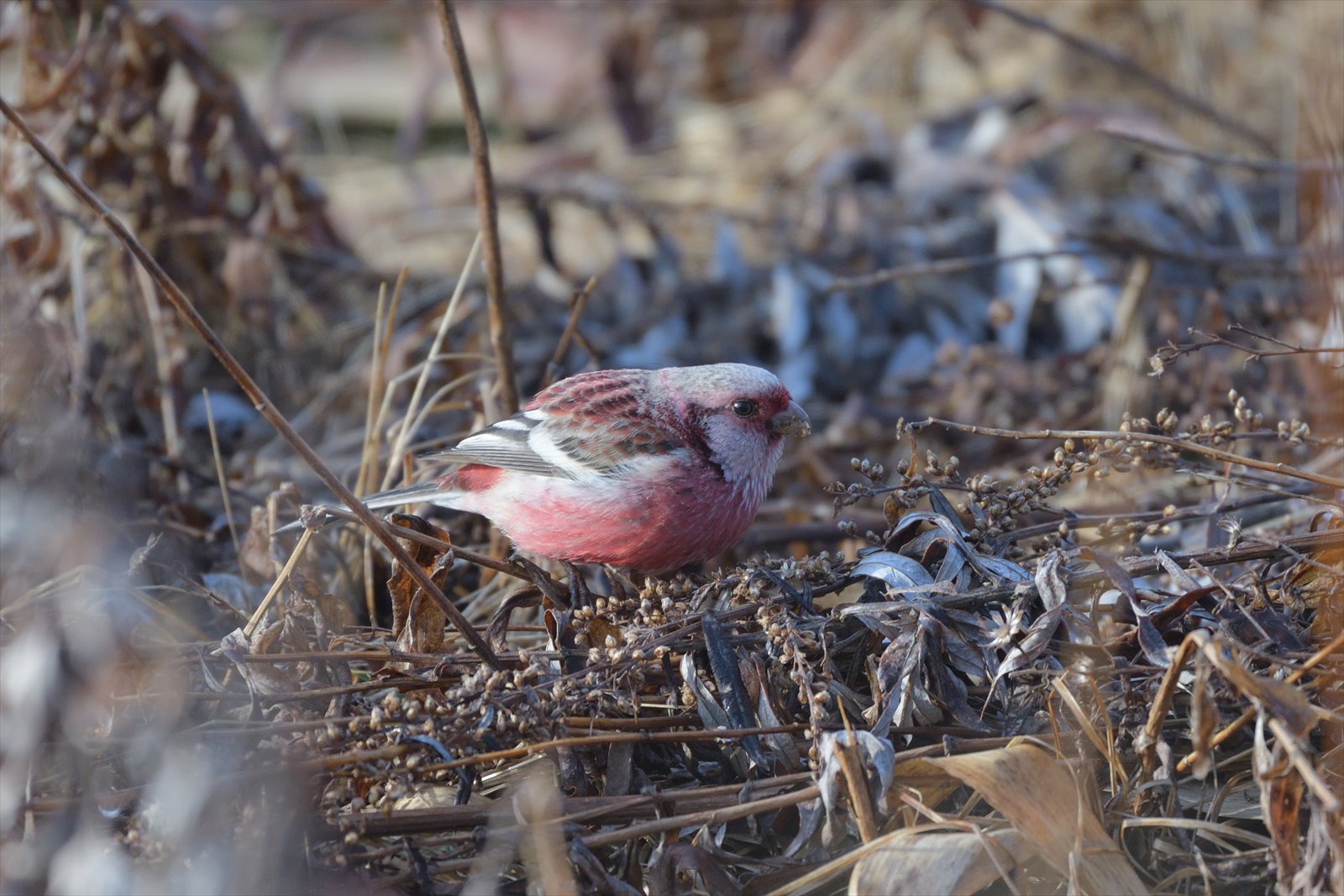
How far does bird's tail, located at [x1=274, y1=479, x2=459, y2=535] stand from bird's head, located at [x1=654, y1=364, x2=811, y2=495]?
0.72 metres

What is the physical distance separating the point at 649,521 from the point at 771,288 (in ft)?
9.91

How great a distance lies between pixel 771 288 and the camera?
5.93m

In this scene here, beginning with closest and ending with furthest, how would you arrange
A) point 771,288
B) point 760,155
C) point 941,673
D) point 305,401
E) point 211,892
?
point 211,892 → point 941,673 → point 305,401 → point 771,288 → point 760,155

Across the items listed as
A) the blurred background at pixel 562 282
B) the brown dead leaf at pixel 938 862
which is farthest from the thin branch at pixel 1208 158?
the brown dead leaf at pixel 938 862

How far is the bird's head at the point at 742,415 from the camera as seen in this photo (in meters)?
3.36

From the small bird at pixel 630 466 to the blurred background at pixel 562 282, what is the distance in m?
0.39

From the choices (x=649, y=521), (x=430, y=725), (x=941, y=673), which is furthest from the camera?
(x=649, y=521)

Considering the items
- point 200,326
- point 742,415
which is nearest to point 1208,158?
point 742,415

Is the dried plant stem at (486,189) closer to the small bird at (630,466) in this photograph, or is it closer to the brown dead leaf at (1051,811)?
the small bird at (630,466)

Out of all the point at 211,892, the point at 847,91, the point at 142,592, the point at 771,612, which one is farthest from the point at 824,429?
the point at 847,91

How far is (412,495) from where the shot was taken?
3.42 meters

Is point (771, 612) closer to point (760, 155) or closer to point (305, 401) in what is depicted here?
point (305, 401)

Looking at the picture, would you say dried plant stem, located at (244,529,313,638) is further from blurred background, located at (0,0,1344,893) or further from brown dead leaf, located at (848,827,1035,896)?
brown dead leaf, located at (848,827,1035,896)

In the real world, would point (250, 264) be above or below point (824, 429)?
above
